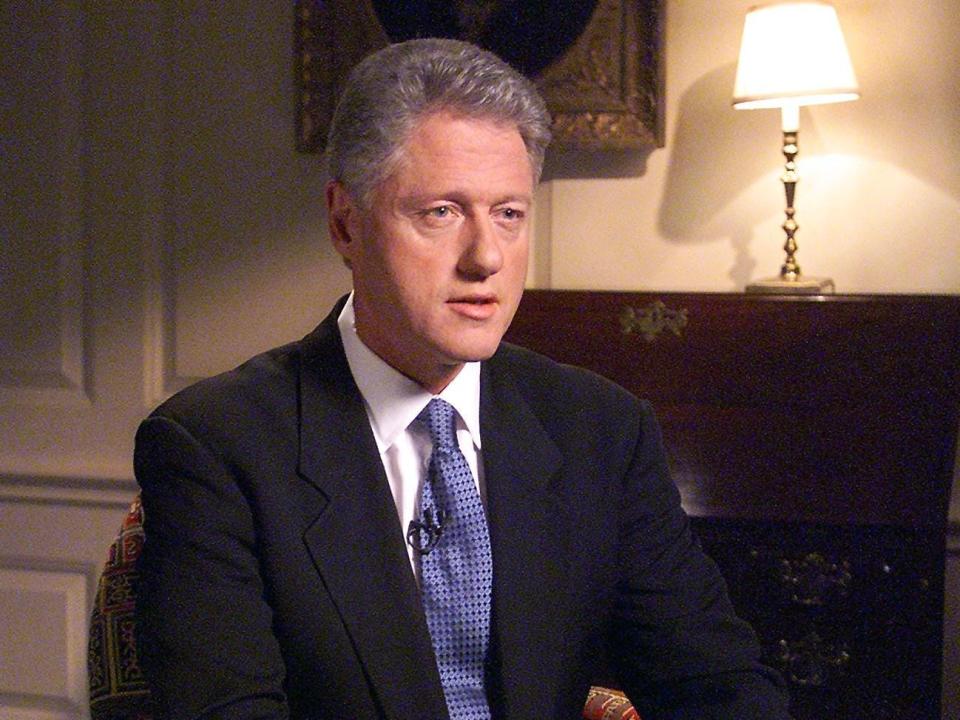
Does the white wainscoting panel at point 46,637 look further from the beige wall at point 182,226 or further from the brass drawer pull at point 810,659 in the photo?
the brass drawer pull at point 810,659

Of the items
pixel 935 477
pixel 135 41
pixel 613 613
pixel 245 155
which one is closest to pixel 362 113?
pixel 613 613

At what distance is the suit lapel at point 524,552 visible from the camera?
1557 millimetres

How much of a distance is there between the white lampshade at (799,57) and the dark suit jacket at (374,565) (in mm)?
1095

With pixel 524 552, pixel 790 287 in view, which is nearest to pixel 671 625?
pixel 524 552

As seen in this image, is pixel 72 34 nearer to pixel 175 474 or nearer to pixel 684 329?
pixel 684 329

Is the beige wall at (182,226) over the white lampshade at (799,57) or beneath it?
beneath

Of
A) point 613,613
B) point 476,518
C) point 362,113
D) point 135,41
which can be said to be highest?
point 135,41

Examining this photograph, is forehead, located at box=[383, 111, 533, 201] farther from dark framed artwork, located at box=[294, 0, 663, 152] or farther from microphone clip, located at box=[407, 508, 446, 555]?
dark framed artwork, located at box=[294, 0, 663, 152]

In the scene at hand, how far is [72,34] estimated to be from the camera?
3506 millimetres

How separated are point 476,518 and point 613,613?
0.84ft

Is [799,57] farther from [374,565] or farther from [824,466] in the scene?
[374,565]

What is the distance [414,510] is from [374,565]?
107mm

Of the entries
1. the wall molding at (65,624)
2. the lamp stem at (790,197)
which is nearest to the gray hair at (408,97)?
the lamp stem at (790,197)

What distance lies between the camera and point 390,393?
5.34 ft
